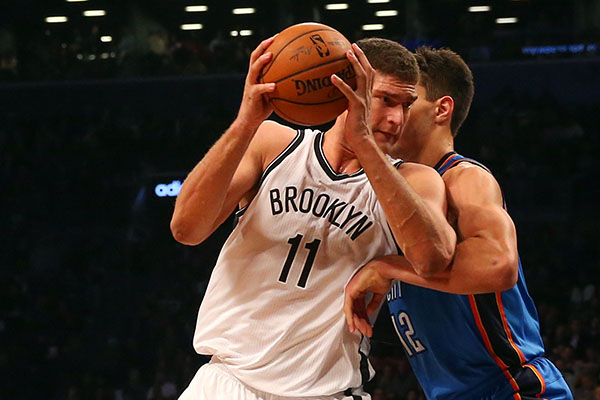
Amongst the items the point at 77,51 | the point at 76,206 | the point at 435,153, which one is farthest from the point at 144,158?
the point at 435,153

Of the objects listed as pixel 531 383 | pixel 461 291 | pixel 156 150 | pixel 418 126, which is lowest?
pixel 156 150

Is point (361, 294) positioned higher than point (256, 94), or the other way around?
point (256, 94)

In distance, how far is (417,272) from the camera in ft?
8.82

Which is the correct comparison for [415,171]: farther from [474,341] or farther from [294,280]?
[474,341]

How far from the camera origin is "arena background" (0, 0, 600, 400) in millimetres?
11391

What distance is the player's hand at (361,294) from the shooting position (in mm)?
2689

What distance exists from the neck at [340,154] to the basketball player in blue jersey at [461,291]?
35 centimetres

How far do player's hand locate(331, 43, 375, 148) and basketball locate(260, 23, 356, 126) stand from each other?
0.03 metres

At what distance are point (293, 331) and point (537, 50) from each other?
11.8 metres

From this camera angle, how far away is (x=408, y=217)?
2559 millimetres

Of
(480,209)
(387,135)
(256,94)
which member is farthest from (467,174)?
(256,94)

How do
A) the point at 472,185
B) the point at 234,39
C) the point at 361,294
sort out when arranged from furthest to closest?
the point at 234,39
the point at 472,185
the point at 361,294

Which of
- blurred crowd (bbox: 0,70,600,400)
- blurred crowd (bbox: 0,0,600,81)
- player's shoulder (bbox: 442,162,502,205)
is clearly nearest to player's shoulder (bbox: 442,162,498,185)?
player's shoulder (bbox: 442,162,502,205)

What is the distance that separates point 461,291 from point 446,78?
110cm
